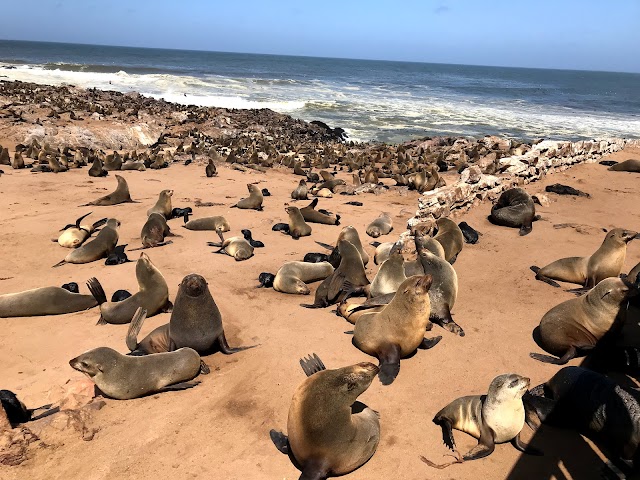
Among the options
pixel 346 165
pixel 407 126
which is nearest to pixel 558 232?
pixel 346 165

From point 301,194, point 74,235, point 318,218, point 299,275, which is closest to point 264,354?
point 299,275

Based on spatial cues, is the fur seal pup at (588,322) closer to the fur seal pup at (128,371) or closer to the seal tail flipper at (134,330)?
the fur seal pup at (128,371)

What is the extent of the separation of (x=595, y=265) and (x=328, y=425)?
423cm

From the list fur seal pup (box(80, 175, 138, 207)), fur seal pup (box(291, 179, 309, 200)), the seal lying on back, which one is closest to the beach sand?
the seal lying on back

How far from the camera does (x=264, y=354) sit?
175 inches

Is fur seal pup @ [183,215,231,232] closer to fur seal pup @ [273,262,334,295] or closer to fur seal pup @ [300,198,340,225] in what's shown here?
fur seal pup @ [300,198,340,225]

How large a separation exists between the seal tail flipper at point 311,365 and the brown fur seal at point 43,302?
9.74ft

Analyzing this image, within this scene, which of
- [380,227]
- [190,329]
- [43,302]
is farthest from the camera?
[380,227]

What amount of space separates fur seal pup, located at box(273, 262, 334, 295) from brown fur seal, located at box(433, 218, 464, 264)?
1.59 meters

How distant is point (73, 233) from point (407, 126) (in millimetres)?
24274

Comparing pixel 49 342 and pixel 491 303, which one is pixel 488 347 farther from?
pixel 49 342

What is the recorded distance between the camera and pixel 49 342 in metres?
4.86

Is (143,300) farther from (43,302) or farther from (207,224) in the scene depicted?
(207,224)

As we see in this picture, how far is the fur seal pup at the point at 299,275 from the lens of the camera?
19.8ft
